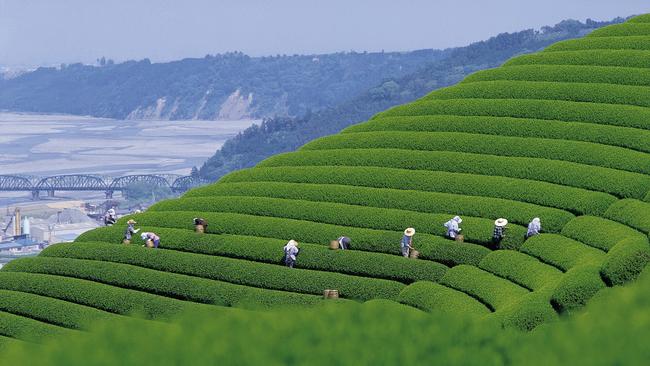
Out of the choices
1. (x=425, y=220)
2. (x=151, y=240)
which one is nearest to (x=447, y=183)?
(x=425, y=220)

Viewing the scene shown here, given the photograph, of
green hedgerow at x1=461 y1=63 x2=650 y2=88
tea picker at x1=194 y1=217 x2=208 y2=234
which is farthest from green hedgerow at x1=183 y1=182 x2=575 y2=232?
green hedgerow at x1=461 y1=63 x2=650 y2=88

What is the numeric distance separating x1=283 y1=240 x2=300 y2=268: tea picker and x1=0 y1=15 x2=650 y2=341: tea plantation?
0.48 meters

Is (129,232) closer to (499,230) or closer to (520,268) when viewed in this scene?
(499,230)

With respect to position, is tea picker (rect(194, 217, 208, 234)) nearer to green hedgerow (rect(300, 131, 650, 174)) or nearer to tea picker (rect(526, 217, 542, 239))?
green hedgerow (rect(300, 131, 650, 174))

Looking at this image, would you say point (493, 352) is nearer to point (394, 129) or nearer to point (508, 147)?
point (508, 147)

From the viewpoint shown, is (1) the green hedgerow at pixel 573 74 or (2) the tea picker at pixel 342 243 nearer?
(2) the tea picker at pixel 342 243

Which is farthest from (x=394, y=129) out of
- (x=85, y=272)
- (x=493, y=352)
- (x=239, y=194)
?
(x=493, y=352)

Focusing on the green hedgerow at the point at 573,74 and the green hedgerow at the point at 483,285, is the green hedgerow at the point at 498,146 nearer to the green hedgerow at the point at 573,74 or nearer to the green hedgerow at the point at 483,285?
the green hedgerow at the point at 573,74

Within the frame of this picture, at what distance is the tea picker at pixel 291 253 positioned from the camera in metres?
32.6

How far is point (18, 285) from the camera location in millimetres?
35500

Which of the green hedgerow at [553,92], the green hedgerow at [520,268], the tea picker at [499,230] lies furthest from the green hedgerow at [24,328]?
the green hedgerow at [553,92]

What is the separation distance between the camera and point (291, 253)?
107ft

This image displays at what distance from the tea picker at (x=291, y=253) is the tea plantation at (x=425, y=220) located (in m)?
0.48

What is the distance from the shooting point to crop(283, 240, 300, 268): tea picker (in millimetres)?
32562
